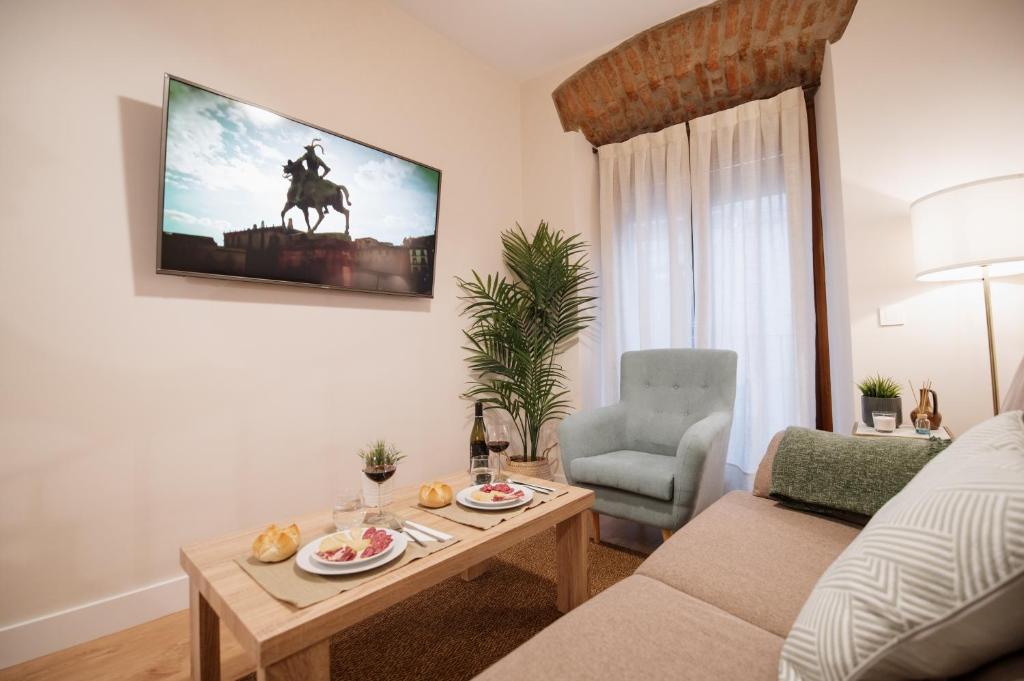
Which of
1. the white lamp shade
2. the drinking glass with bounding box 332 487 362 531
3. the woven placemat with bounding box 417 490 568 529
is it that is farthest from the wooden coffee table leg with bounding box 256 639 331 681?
the white lamp shade

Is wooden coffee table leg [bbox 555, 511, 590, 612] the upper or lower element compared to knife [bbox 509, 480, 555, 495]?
lower

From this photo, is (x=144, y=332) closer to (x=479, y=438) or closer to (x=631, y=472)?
(x=479, y=438)

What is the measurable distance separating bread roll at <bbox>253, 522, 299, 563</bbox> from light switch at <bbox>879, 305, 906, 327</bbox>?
2659 millimetres

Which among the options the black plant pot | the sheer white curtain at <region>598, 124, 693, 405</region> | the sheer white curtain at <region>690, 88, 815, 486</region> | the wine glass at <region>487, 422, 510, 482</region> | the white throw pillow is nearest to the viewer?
the white throw pillow

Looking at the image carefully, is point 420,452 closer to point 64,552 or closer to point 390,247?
point 390,247

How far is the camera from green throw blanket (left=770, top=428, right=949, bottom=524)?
51.2 inches

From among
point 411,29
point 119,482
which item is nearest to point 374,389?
point 119,482

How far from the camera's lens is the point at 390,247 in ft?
8.67

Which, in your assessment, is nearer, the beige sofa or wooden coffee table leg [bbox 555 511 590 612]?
the beige sofa

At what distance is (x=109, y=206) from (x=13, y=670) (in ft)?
5.36

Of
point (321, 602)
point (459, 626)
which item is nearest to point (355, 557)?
point (321, 602)

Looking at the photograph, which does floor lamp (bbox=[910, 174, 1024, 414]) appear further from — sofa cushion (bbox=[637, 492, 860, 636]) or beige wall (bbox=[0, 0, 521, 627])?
beige wall (bbox=[0, 0, 521, 627])

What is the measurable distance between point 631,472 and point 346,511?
51.6 inches

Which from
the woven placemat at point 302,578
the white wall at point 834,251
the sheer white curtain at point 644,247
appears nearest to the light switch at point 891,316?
the white wall at point 834,251
